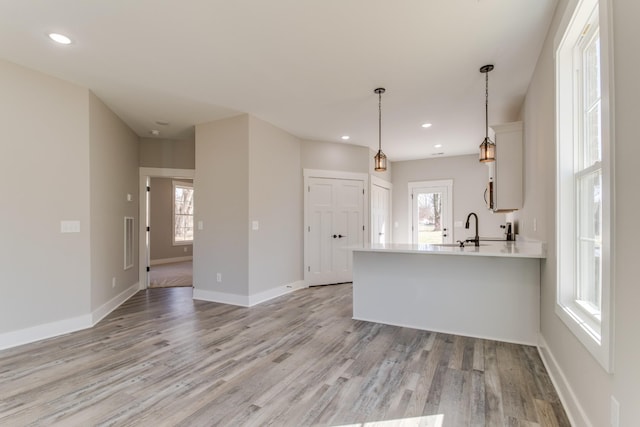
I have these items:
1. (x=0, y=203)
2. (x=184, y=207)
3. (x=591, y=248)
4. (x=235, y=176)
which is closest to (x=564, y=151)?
(x=591, y=248)

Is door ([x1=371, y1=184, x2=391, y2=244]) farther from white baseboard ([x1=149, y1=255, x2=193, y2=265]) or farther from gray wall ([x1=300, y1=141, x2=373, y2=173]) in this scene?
white baseboard ([x1=149, y1=255, x2=193, y2=265])

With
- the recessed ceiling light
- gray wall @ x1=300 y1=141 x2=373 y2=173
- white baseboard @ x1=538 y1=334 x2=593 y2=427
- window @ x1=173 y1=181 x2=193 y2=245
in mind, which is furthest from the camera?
window @ x1=173 y1=181 x2=193 y2=245

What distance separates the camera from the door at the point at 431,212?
7.09 metres

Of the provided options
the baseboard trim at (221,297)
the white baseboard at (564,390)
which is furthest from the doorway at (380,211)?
the white baseboard at (564,390)

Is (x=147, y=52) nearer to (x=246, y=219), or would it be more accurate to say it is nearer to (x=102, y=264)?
(x=246, y=219)

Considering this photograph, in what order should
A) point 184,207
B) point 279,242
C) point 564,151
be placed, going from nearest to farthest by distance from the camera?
point 564,151 < point 279,242 < point 184,207

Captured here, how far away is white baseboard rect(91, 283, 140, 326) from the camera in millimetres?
3623

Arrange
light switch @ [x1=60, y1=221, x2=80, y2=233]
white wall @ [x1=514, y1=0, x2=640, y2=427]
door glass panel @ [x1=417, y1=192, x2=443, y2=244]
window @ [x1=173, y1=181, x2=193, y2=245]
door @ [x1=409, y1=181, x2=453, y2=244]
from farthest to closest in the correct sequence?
window @ [x1=173, y1=181, x2=193, y2=245], door glass panel @ [x1=417, y1=192, x2=443, y2=244], door @ [x1=409, y1=181, x2=453, y2=244], light switch @ [x1=60, y1=221, x2=80, y2=233], white wall @ [x1=514, y1=0, x2=640, y2=427]

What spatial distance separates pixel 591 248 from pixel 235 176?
3887 millimetres

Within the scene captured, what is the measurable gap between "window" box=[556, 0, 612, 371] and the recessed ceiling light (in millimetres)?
3599

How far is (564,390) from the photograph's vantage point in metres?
1.99

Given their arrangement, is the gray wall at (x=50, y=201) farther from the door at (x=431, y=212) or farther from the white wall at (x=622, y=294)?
the door at (x=431, y=212)

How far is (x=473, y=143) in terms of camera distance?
5.93 m

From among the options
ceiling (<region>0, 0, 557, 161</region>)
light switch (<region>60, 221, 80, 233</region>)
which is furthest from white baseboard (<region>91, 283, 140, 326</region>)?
ceiling (<region>0, 0, 557, 161</region>)
